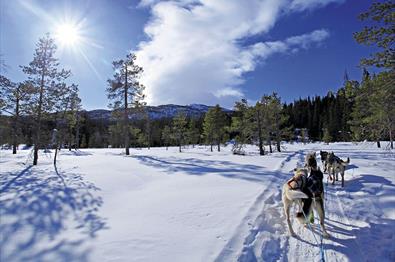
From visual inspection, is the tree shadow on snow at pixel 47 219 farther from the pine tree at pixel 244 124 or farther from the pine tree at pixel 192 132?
the pine tree at pixel 192 132

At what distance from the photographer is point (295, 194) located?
17.2 ft

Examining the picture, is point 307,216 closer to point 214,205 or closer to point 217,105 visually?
point 214,205

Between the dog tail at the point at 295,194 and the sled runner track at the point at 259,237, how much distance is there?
2.75 ft

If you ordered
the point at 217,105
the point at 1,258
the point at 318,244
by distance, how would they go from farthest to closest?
the point at 217,105 < the point at 318,244 < the point at 1,258

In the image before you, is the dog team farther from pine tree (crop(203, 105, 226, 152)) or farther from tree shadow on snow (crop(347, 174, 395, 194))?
pine tree (crop(203, 105, 226, 152))

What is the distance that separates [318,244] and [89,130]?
98171 mm

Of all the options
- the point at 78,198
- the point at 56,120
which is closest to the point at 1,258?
the point at 78,198

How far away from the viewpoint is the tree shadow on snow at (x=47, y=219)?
14.6 ft

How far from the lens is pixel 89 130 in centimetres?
9406

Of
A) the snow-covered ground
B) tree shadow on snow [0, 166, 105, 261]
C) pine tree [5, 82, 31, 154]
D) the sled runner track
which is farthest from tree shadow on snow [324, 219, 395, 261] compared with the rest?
pine tree [5, 82, 31, 154]

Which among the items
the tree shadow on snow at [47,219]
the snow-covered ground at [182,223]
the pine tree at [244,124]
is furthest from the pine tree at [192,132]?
the snow-covered ground at [182,223]

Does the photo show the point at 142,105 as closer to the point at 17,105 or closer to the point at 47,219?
the point at 17,105

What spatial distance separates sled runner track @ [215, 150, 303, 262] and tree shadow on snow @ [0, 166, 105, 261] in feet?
8.56

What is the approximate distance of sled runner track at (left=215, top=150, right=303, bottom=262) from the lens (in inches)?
180
